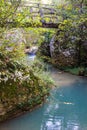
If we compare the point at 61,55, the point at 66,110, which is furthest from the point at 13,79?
the point at 61,55

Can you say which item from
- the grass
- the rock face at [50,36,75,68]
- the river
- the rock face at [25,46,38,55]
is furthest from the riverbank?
the rock face at [25,46,38,55]

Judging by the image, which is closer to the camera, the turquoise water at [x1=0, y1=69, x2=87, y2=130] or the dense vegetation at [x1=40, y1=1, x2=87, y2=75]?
the turquoise water at [x1=0, y1=69, x2=87, y2=130]

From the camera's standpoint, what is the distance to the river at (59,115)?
8.12 metres

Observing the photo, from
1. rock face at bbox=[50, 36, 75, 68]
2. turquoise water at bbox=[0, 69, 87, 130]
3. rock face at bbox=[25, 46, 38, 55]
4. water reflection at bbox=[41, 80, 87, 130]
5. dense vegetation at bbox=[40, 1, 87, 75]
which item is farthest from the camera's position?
rock face at bbox=[25, 46, 38, 55]

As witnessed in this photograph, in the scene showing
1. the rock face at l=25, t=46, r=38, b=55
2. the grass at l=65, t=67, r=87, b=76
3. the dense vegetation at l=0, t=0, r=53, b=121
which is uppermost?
the dense vegetation at l=0, t=0, r=53, b=121

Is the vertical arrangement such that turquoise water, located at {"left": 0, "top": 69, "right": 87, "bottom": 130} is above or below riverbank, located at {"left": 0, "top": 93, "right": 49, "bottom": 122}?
below

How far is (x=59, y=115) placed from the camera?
361 inches

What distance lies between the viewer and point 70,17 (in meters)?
15.9

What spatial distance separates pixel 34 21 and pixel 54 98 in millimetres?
3536

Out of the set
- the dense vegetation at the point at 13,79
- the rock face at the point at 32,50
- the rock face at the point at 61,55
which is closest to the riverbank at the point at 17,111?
the dense vegetation at the point at 13,79

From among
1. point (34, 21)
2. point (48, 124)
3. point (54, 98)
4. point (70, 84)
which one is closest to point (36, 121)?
point (48, 124)

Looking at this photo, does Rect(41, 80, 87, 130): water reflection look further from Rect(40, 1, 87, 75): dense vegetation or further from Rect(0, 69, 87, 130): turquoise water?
Rect(40, 1, 87, 75): dense vegetation

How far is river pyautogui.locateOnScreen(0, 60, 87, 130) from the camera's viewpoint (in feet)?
26.6

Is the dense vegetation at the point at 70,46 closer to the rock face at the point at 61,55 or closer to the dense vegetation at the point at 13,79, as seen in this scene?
the rock face at the point at 61,55
